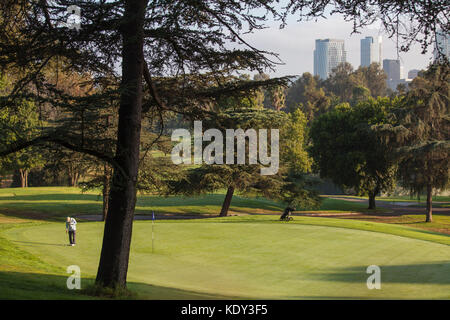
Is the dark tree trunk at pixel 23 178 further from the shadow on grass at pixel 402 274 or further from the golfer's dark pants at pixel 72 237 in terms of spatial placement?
the shadow on grass at pixel 402 274

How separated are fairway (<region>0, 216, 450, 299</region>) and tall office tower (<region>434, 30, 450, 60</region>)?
213 inches

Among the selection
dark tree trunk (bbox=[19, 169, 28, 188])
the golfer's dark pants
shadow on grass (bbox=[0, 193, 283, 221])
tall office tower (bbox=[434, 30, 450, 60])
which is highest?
tall office tower (bbox=[434, 30, 450, 60])

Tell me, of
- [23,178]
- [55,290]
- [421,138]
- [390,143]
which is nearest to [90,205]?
[23,178]

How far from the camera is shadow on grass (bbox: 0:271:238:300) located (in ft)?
28.5

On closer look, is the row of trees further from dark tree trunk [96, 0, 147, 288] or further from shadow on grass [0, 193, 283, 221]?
dark tree trunk [96, 0, 147, 288]

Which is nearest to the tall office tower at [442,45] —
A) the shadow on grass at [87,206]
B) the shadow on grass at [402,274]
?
the shadow on grass at [402,274]

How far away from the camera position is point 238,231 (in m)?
21.1

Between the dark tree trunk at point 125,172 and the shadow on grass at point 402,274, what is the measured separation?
18.2 feet

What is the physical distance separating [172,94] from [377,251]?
31.1 ft

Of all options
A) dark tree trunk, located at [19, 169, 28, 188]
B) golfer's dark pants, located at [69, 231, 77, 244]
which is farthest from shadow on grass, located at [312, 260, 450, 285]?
dark tree trunk, located at [19, 169, 28, 188]

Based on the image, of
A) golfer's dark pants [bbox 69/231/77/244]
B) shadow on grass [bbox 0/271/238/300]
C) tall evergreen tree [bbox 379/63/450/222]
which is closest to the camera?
shadow on grass [bbox 0/271/238/300]

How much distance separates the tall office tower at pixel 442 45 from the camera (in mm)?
9586
